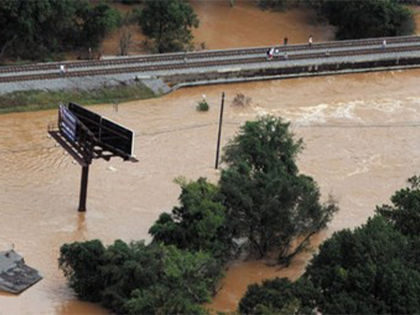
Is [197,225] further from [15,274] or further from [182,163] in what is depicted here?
[182,163]

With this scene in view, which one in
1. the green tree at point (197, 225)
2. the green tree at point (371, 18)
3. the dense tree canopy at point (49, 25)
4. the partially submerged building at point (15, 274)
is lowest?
the partially submerged building at point (15, 274)

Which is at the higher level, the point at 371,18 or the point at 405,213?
the point at 371,18

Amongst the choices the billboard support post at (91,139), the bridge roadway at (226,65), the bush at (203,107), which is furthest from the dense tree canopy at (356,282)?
the bridge roadway at (226,65)

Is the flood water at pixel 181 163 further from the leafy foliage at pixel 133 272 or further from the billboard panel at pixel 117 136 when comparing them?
the billboard panel at pixel 117 136

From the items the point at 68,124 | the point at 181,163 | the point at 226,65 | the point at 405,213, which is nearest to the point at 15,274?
the point at 68,124

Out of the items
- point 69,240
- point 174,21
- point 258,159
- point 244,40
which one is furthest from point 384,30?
point 69,240
